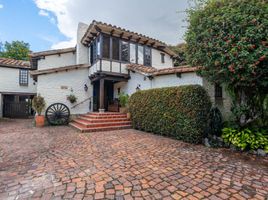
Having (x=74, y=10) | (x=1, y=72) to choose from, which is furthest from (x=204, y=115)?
(x=1, y=72)

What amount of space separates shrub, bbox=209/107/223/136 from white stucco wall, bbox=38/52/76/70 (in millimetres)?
12176

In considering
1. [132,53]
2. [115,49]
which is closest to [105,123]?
[115,49]

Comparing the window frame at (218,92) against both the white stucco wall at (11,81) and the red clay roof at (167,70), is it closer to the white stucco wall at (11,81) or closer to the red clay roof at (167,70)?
the red clay roof at (167,70)

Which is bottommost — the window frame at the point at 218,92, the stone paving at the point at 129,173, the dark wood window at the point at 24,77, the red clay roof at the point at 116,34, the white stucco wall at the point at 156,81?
the stone paving at the point at 129,173

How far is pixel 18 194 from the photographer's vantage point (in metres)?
2.68

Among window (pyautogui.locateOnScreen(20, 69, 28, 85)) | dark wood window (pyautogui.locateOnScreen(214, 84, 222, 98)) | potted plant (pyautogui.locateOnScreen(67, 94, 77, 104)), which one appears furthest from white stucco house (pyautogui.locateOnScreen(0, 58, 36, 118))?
dark wood window (pyautogui.locateOnScreen(214, 84, 222, 98))

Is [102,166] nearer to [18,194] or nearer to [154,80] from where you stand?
[18,194]

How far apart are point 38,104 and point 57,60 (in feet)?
16.8

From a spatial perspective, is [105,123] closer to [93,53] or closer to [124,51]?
[124,51]

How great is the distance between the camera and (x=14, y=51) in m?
26.3

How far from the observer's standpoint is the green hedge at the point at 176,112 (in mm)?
5809

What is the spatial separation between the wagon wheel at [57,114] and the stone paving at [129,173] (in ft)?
16.9

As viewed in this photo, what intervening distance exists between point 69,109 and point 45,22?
8.11 meters

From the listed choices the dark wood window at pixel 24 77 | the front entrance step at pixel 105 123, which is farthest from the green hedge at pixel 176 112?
the dark wood window at pixel 24 77
